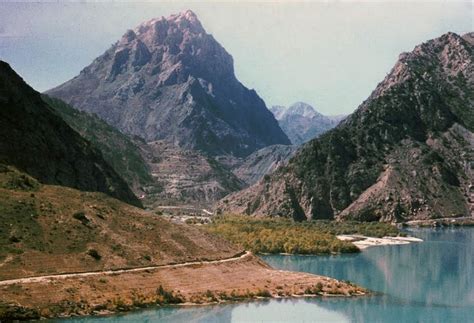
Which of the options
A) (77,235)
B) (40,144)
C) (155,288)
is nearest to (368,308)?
(155,288)

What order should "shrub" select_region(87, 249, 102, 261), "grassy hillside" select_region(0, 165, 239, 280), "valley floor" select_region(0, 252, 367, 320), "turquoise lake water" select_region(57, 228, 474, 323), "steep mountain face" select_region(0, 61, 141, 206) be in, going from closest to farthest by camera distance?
"valley floor" select_region(0, 252, 367, 320), "turquoise lake water" select_region(57, 228, 474, 323), "grassy hillside" select_region(0, 165, 239, 280), "shrub" select_region(87, 249, 102, 261), "steep mountain face" select_region(0, 61, 141, 206)

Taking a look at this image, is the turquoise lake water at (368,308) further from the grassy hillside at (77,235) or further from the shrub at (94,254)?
the shrub at (94,254)

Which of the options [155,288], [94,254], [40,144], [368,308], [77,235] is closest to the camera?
[155,288]

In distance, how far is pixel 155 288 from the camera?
12775 centimetres

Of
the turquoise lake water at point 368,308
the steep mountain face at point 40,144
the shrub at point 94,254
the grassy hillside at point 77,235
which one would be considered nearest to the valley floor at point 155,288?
the grassy hillside at point 77,235

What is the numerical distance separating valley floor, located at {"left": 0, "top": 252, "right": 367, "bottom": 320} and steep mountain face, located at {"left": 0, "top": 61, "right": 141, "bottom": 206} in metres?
42.3

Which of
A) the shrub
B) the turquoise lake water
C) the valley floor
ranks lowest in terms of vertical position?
the turquoise lake water

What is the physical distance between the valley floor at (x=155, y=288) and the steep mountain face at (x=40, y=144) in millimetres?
42297

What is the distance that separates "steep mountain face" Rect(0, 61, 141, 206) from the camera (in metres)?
160

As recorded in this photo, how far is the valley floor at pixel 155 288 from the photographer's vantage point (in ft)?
364

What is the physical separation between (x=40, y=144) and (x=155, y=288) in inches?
2215

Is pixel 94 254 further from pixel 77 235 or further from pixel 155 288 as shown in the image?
pixel 155 288

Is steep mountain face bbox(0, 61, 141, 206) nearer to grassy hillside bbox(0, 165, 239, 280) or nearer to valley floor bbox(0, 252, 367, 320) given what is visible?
grassy hillside bbox(0, 165, 239, 280)

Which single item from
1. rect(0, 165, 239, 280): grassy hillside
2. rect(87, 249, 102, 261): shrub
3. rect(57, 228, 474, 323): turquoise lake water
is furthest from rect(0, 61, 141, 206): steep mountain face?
rect(57, 228, 474, 323): turquoise lake water
